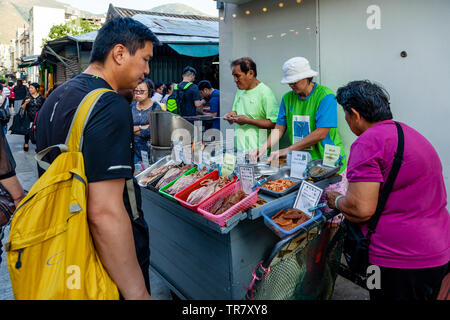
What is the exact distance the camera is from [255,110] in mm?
3910

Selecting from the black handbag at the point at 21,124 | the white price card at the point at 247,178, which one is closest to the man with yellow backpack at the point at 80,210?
the white price card at the point at 247,178

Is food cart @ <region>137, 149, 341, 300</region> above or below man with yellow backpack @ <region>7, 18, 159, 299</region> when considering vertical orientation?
below

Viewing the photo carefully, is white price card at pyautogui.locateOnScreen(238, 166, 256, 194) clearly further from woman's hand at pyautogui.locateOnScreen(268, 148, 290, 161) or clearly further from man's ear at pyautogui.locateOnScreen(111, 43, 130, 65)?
man's ear at pyautogui.locateOnScreen(111, 43, 130, 65)

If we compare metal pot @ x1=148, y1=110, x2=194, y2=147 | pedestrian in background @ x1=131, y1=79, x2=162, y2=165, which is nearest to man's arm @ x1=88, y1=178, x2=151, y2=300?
metal pot @ x1=148, y1=110, x2=194, y2=147

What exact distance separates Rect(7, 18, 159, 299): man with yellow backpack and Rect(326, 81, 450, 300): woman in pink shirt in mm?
1245

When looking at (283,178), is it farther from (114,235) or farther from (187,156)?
(114,235)

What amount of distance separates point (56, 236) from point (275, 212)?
1471 millimetres

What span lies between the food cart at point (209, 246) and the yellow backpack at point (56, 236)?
3.14 ft

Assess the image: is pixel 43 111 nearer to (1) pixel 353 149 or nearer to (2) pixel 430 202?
(1) pixel 353 149

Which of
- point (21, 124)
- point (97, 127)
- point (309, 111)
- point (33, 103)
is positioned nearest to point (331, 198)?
point (309, 111)

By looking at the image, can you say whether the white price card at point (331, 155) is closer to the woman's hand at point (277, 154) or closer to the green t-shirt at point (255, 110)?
the woman's hand at point (277, 154)

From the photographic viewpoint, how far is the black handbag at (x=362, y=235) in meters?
1.74

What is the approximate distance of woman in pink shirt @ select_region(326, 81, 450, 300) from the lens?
1.75 m
